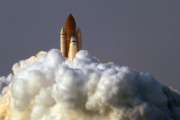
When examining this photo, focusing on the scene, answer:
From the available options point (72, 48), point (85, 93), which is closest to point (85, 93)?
point (85, 93)

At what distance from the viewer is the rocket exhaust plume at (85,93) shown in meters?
64.2

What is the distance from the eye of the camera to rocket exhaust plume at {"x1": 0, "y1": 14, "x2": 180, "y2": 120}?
211 feet

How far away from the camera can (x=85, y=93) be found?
64.7 metres

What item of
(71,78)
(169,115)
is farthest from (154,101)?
(71,78)

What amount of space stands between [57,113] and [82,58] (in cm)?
436

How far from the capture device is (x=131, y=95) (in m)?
64.9

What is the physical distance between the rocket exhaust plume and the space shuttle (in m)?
8.86

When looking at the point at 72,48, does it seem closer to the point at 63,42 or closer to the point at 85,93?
the point at 63,42

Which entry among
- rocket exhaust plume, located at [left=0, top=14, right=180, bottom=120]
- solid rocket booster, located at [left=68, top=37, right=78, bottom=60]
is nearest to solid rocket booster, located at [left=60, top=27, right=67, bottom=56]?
solid rocket booster, located at [left=68, top=37, right=78, bottom=60]

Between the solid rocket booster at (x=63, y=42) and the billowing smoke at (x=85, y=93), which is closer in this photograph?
the billowing smoke at (x=85, y=93)

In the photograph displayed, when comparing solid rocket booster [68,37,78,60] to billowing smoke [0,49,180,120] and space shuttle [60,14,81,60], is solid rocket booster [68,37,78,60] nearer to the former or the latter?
space shuttle [60,14,81,60]

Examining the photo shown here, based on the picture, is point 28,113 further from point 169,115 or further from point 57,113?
point 169,115

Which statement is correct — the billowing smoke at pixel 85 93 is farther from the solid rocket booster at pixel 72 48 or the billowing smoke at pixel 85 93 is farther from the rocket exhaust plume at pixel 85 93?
the solid rocket booster at pixel 72 48

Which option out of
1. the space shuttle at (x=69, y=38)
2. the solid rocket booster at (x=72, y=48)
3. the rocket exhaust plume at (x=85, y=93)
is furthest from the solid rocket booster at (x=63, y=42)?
the rocket exhaust plume at (x=85, y=93)
